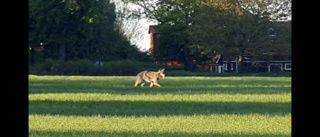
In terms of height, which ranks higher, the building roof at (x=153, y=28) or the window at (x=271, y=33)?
the building roof at (x=153, y=28)

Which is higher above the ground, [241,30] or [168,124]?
[241,30]

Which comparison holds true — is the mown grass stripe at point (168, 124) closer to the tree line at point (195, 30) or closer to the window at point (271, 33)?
the tree line at point (195, 30)

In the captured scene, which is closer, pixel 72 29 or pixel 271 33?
pixel 72 29

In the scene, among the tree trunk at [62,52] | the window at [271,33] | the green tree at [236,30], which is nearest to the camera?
the green tree at [236,30]

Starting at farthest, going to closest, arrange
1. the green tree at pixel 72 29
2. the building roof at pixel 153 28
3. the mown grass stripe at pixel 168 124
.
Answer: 1. the building roof at pixel 153 28
2. the green tree at pixel 72 29
3. the mown grass stripe at pixel 168 124

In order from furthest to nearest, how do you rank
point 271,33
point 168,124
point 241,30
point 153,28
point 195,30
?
point 153,28 → point 195,30 → point 271,33 → point 241,30 → point 168,124

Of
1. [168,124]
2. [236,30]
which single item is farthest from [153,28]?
[168,124]

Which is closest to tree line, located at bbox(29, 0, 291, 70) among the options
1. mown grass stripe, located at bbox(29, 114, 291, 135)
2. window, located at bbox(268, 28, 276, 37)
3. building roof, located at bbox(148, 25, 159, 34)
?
window, located at bbox(268, 28, 276, 37)

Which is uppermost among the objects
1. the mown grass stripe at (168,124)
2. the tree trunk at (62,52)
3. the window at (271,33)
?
the window at (271,33)

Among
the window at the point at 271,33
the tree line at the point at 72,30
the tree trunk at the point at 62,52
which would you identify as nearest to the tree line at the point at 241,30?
the window at the point at 271,33

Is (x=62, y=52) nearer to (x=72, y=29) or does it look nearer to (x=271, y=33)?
(x=72, y=29)

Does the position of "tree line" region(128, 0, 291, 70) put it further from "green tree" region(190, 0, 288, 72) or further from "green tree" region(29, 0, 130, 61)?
"green tree" region(29, 0, 130, 61)
